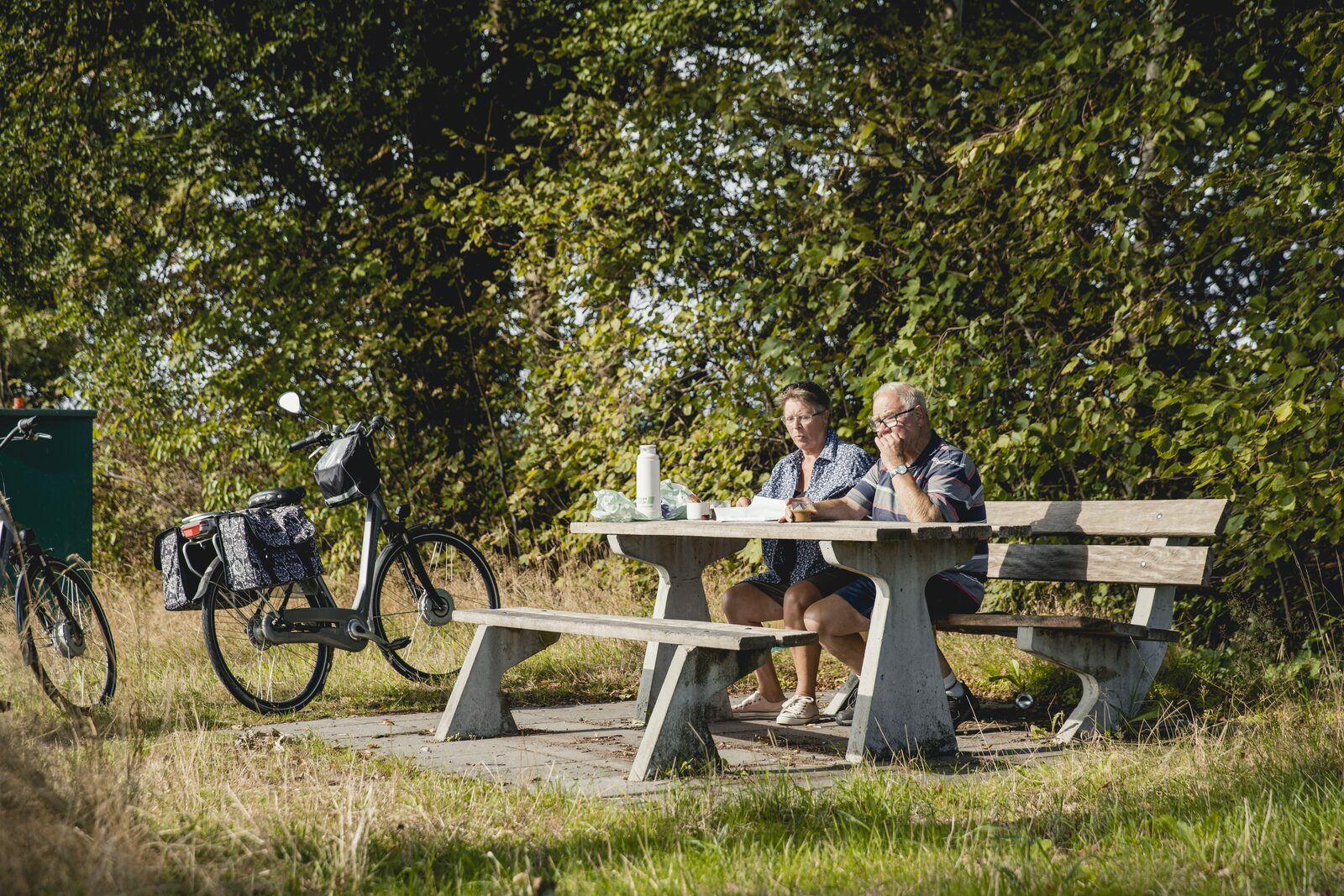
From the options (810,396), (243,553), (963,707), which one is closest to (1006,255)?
(810,396)

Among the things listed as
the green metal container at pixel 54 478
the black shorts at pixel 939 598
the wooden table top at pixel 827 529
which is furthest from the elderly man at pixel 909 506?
the green metal container at pixel 54 478

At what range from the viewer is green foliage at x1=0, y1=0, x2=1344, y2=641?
19.8 ft

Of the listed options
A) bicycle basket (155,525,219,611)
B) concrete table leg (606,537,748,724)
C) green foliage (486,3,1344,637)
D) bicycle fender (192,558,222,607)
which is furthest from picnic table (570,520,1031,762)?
bicycle basket (155,525,219,611)

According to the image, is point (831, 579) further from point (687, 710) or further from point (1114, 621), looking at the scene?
point (687, 710)

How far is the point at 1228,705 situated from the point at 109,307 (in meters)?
10.6

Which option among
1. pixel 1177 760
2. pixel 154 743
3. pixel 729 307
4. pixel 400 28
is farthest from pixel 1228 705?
pixel 400 28

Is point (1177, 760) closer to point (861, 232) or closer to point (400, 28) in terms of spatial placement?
point (861, 232)

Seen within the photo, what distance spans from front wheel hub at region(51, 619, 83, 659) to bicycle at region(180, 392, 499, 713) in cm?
54

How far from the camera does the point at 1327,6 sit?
5.95m

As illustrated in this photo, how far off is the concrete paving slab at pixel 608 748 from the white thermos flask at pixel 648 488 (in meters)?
0.95

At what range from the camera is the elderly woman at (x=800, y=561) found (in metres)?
5.60

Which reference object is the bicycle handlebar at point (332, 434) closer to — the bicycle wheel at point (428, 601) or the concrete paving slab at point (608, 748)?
the bicycle wheel at point (428, 601)

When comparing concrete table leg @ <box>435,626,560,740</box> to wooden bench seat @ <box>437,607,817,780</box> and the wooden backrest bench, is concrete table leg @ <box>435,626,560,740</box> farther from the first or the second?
the wooden backrest bench

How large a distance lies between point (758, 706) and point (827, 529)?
1716 millimetres
